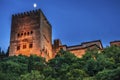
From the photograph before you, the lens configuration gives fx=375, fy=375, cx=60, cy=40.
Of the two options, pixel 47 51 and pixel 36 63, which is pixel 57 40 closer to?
pixel 47 51

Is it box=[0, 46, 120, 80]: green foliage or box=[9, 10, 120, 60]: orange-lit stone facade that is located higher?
box=[9, 10, 120, 60]: orange-lit stone facade

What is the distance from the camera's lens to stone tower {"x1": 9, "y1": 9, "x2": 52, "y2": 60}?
71.4 meters

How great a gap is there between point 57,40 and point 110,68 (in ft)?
85.8

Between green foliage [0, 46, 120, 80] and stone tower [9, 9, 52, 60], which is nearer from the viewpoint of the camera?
green foliage [0, 46, 120, 80]

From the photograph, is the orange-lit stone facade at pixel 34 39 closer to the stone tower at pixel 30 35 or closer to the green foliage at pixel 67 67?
the stone tower at pixel 30 35

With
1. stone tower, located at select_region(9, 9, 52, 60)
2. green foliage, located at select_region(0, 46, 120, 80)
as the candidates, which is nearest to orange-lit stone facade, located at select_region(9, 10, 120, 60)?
stone tower, located at select_region(9, 9, 52, 60)

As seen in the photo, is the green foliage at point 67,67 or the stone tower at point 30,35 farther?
the stone tower at point 30,35

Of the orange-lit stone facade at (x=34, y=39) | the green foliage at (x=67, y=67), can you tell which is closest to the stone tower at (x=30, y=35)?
the orange-lit stone facade at (x=34, y=39)

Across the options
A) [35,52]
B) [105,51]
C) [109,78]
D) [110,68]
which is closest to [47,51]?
[35,52]

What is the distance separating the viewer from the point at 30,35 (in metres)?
72.9

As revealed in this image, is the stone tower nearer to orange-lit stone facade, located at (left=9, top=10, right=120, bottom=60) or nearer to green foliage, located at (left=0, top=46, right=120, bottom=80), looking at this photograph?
orange-lit stone facade, located at (left=9, top=10, right=120, bottom=60)

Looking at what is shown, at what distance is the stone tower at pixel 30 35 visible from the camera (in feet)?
234

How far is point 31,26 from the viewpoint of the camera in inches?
2908

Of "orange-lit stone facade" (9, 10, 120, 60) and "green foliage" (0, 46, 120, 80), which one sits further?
"orange-lit stone facade" (9, 10, 120, 60)
